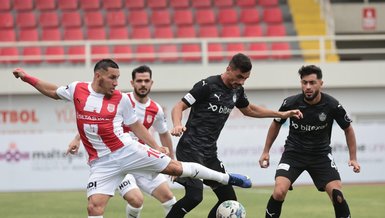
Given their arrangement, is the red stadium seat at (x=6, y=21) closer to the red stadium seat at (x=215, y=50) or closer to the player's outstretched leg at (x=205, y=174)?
the red stadium seat at (x=215, y=50)

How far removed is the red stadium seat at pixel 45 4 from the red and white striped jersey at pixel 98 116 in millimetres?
18221

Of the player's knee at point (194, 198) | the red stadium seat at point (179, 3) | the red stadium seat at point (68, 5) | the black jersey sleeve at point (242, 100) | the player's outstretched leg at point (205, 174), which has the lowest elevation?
the player's knee at point (194, 198)

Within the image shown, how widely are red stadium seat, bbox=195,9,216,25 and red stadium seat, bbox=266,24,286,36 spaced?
1.66 m

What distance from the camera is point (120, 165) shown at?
33.2ft

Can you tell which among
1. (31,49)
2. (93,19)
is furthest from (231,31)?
(31,49)

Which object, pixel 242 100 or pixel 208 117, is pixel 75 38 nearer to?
pixel 242 100

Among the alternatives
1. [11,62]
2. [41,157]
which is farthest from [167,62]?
[41,157]

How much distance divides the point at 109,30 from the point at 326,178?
673 inches

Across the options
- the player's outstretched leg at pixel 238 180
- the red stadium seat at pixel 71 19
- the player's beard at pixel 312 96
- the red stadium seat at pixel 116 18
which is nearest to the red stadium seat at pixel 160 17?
the red stadium seat at pixel 116 18

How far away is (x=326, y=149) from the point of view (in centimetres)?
1128

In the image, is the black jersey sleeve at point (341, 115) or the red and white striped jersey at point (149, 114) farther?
the red and white striped jersey at point (149, 114)

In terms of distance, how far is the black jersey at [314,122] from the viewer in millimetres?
11109

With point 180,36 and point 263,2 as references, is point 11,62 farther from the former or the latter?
point 263,2

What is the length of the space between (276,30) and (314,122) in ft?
54.4
